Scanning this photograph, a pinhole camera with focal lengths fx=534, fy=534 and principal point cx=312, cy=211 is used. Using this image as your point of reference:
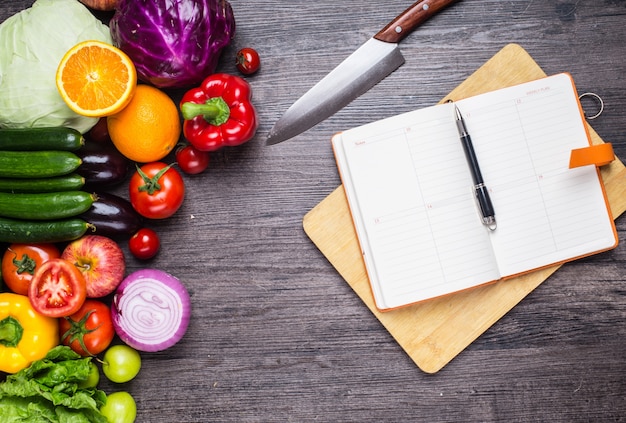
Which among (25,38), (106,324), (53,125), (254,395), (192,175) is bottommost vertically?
(254,395)

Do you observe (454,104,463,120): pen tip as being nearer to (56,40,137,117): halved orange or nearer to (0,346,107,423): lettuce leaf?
(56,40,137,117): halved orange

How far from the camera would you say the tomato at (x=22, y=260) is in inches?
46.8

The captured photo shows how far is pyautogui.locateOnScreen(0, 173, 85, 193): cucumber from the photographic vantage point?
3.81ft

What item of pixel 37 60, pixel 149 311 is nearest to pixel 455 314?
pixel 149 311

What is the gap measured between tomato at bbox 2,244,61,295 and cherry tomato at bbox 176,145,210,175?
14.1 inches

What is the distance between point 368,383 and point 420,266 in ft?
A: 1.02

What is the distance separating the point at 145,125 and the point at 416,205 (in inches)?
24.5

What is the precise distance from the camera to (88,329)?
3.92 ft

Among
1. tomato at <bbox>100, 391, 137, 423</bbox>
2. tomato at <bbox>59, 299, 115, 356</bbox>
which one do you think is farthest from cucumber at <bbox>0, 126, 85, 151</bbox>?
tomato at <bbox>100, 391, 137, 423</bbox>

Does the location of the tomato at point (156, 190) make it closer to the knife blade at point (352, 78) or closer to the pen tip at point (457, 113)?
the knife blade at point (352, 78)

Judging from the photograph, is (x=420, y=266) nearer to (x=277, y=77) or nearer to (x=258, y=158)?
(x=258, y=158)

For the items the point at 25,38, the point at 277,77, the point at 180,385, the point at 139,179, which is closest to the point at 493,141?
the point at 277,77

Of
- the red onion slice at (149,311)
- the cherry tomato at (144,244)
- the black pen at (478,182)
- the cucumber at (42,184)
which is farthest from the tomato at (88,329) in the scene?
the black pen at (478,182)

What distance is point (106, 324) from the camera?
1218mm
